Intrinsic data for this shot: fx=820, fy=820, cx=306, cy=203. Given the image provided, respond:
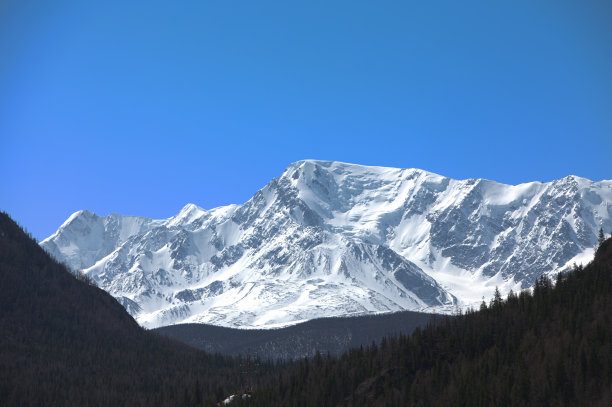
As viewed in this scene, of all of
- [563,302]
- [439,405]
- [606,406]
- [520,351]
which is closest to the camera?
[606,406]

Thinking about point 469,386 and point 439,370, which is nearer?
point 469,386

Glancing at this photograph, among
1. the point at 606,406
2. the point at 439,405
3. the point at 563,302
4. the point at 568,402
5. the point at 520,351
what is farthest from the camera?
the point at 563,302

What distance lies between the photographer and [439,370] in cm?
19962

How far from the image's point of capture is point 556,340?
180750mm

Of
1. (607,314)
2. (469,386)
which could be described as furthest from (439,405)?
(607,314)

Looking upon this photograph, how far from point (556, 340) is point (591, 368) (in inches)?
590

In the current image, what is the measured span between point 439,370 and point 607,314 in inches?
1651

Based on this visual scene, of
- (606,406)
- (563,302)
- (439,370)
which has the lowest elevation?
(606,406)

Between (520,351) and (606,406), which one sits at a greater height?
(520,351)

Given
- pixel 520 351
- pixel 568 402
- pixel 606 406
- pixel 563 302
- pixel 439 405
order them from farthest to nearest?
pixel 563 302
pixel 520 351
pixel 439 405
pixel 568 402
pixel 606 406

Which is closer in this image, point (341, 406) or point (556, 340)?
point (556, 340)

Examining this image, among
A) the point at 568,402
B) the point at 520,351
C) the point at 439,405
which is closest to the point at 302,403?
the point at 439,405

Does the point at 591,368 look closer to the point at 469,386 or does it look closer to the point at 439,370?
the point at 469,386

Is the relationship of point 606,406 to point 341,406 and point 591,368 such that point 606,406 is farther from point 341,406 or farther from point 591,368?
point 341,406
